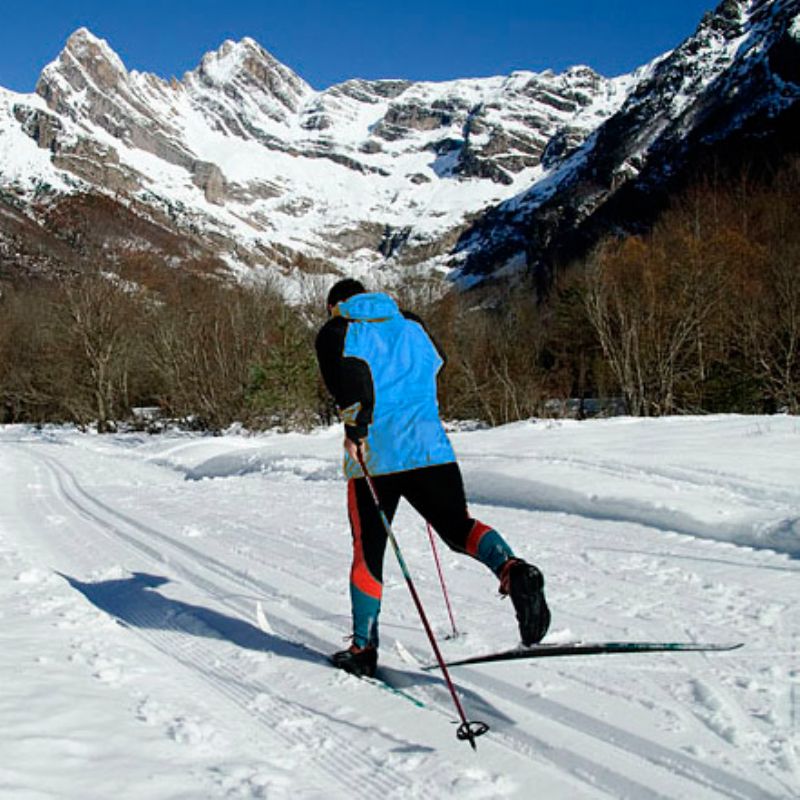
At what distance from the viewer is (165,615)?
4.54 metres

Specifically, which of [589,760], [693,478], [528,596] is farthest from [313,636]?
[693,478]

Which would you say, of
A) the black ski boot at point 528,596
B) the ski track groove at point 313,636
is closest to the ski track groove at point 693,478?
the black ski boot at point 528,596

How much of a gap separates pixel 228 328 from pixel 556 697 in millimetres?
34170

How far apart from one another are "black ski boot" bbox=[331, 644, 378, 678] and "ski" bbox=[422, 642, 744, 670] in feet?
0.90

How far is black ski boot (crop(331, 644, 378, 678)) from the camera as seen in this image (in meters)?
3.35

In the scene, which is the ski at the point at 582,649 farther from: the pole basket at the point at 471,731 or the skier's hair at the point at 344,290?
the skier's hair at the point at 344,290

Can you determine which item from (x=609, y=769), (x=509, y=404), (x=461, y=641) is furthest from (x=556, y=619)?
(x=509, y=404)

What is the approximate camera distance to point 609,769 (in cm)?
241

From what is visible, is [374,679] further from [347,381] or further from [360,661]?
[347,381]

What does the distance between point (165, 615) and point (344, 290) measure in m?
2.58

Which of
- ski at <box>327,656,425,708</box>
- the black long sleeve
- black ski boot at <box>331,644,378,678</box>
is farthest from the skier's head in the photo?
ski at <box>327,656,425,708</box>

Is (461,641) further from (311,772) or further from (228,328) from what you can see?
(228,328)

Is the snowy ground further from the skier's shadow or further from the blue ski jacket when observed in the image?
the blue ski jacket

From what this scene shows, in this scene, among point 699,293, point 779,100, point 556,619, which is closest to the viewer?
point 556,619
